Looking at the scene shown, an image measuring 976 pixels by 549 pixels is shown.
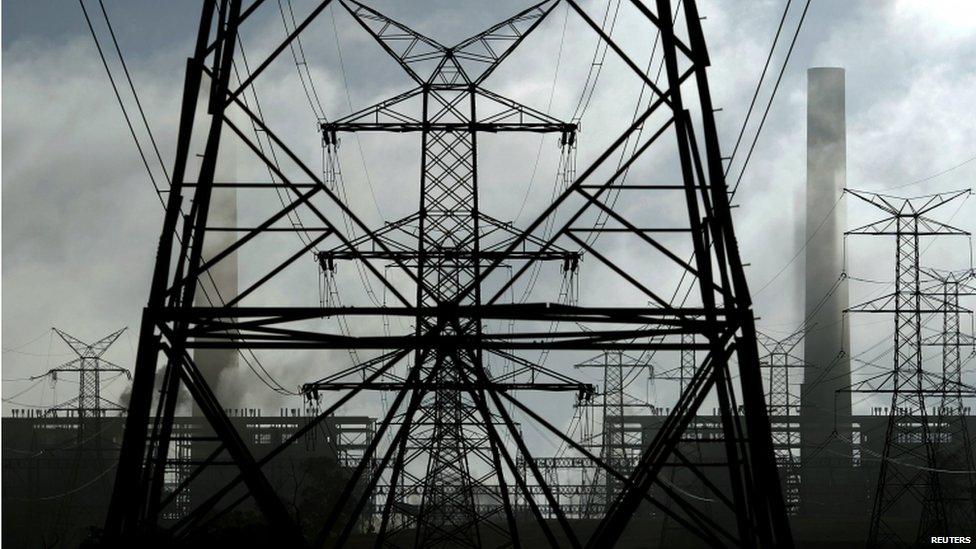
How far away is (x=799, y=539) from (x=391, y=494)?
46.8 meters

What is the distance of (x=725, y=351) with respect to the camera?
63.8ft

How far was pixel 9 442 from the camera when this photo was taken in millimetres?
116500

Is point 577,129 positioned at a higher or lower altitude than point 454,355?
higher

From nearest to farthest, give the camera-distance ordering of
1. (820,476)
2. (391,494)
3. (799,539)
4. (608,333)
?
1. (608,333)
2. (391,494)
3. (799,539)
4. (820,476)

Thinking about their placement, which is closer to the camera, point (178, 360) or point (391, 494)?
point (178, 360)

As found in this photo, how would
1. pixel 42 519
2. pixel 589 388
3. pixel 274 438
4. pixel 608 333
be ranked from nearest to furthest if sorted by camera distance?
pixel 608 333 < pixel 589 388 < pixel 42 519 < pixel 274 438

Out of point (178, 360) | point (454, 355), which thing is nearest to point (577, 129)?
point (454, 355)

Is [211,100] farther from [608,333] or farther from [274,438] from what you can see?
[274,438]

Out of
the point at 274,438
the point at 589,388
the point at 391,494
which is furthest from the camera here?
the point at 274,438

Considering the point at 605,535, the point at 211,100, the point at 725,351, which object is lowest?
the point at 605,535

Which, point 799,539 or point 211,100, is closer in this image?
point 211,100

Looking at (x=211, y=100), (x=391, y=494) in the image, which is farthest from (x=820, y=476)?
(x=211, y=100)

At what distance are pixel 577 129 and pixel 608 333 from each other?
55.1ft

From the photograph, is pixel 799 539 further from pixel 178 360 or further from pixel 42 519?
pixel 178 360
